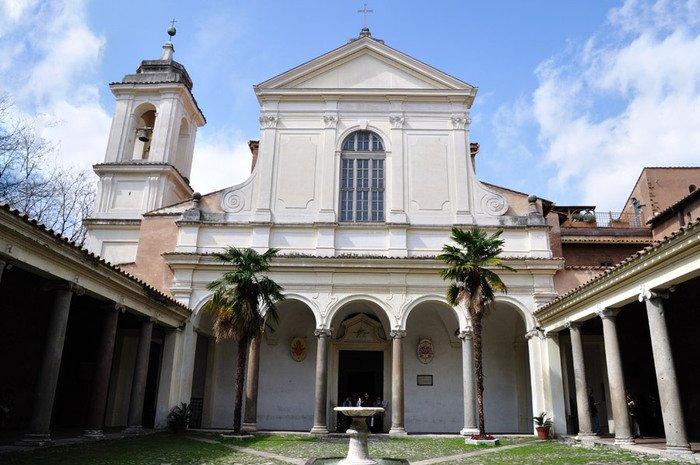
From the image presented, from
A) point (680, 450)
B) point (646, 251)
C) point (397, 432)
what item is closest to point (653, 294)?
point (646, 251)

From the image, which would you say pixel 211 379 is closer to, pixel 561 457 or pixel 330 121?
pixel 330 121

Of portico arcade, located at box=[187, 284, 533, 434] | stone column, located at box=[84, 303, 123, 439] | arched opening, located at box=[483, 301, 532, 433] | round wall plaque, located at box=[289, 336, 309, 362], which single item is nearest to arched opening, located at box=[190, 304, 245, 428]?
portico arcade, located at box=[187, 284, 533, 434]

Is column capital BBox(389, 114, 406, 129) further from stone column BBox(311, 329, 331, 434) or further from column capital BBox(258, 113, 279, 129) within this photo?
stone column BBox(311, 329, 331, 434)

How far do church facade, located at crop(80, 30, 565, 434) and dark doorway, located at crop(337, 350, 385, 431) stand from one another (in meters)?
0.06

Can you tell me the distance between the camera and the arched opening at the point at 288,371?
2116 centimetres

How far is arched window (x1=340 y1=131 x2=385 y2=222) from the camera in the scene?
2147 centimetres

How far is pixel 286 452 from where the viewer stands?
523 inches

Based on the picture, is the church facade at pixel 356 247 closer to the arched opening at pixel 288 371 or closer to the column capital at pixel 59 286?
the arched opening at pixel 288 371

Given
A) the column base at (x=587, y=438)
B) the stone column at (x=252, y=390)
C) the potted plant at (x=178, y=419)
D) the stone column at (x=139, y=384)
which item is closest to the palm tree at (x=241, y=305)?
the stone column at (x=252, y=390)

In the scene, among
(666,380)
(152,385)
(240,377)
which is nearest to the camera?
(666,380)

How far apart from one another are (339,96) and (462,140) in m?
→ 5.44

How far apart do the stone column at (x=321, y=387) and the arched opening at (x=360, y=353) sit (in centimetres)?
225

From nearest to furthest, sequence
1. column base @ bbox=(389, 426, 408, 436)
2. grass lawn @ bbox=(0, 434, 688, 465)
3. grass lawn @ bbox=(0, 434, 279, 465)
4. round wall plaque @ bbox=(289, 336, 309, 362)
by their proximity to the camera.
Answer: grass lawn @ bbox=(0, 434, 279, 465)
grass lawn @ bbox=(0, 434, 688, 465)
column base @ bbox=(389, 426, 408, 436)
round wall plaque @ bbox=(289, 336, 309, 362)

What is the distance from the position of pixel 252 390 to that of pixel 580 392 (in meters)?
10.3
